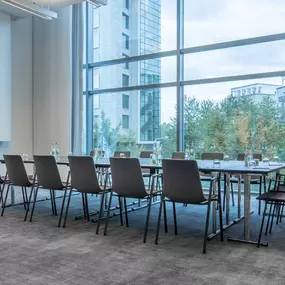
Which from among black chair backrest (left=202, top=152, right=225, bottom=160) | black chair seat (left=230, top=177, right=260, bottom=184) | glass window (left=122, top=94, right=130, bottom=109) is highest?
glass window (left=122, top=94, right=130, bottom=109)

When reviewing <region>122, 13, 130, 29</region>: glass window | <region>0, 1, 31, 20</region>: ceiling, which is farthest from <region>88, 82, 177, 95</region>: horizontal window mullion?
<region>0, 1, 31, 20</region>: ceiling

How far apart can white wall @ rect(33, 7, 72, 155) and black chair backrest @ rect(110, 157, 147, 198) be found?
14.6 ft

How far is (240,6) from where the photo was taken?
20.5 feet

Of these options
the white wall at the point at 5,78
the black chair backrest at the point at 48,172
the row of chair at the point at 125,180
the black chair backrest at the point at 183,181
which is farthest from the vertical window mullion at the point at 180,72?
the black chair backrest at the point at 183,181

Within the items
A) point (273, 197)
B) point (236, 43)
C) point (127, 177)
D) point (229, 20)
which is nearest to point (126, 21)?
point (229, 20)

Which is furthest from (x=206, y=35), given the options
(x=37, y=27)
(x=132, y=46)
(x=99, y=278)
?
(x=99, y=278)

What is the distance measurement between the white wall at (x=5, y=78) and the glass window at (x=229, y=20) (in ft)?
12.1

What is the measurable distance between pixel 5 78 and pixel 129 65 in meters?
2.63

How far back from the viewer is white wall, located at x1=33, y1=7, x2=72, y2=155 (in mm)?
7805

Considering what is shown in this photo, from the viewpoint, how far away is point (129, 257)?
2.79 metres

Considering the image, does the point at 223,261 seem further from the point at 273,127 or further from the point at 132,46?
the point at 132,46

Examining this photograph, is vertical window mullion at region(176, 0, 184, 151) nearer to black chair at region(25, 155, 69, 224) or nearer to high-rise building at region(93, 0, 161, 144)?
high-rise building at region(93, 0, 161, 144)

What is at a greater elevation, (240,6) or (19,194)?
(240,6)

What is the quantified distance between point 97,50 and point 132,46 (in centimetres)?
96
